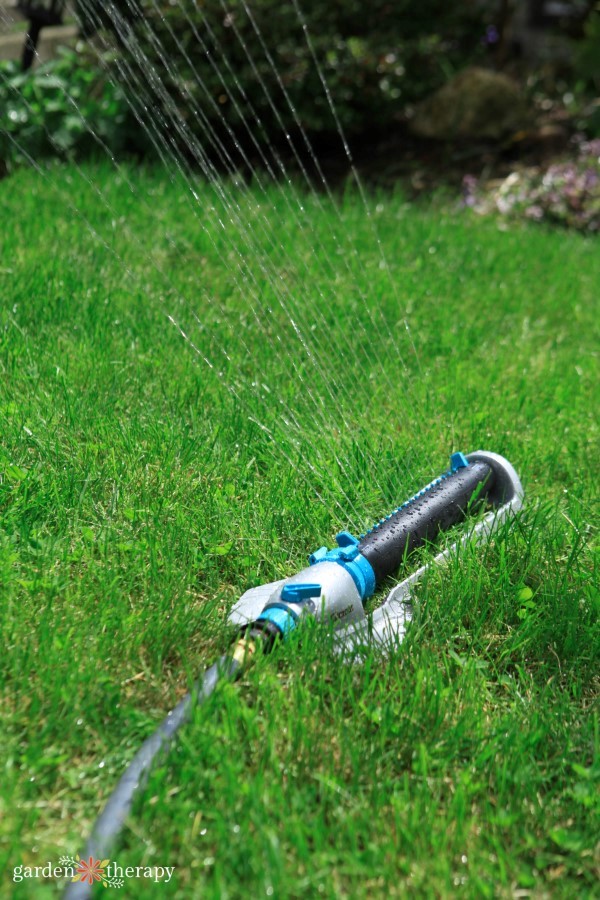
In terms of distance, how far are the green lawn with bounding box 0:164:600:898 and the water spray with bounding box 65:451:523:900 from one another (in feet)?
0.12

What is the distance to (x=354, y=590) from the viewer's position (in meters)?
1.74

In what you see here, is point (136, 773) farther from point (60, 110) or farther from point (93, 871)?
point (60, 110)

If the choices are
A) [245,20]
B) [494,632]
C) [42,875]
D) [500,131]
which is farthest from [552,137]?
[42,875]

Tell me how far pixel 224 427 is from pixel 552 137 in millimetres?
4721

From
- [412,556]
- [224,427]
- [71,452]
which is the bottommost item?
[412,556]

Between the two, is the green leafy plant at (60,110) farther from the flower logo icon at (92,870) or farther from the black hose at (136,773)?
the flower logo icon at (92,870)

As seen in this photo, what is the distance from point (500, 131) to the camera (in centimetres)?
627

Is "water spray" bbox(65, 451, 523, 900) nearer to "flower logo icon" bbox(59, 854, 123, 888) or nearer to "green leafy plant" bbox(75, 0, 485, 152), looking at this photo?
"flower logo icon" bbox(59, 854, 123, 888)

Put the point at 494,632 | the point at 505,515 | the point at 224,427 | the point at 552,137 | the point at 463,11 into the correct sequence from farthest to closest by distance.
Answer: the point at 463,11 < the point at 552,137 < the point at 224,427 < the point at 505,515 < the point at 494,632

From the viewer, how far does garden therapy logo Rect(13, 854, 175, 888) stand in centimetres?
123

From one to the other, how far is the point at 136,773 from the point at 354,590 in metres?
0.56

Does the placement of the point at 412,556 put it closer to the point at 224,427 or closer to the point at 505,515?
the point at 505,515

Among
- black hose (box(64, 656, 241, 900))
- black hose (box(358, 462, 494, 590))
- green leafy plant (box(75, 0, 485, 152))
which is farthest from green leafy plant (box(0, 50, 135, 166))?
black hose (box(64, 656, 241, 900))

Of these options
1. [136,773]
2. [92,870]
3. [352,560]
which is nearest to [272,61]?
[352,560]
